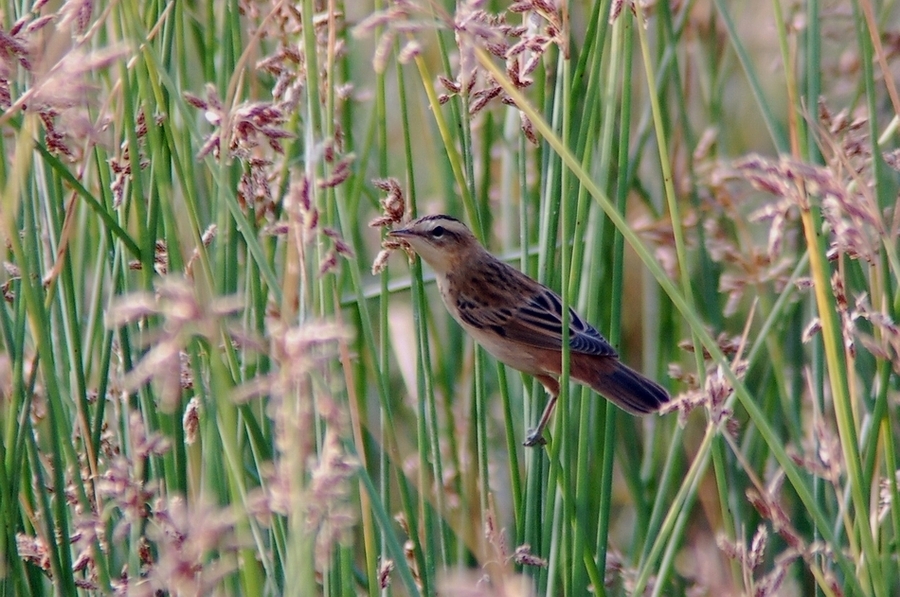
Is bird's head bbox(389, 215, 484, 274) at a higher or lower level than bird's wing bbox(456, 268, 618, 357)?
higher

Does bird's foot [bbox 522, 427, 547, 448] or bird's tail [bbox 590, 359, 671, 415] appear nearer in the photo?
bird's foot [bbox 522, 427, 547, 448]

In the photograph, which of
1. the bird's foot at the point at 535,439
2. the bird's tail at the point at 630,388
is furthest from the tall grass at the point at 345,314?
the bird's tail at the point at 630,388

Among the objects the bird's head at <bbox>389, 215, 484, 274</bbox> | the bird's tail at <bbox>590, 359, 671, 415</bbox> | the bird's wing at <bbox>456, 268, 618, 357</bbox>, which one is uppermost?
the bird's head at <bbox>389, 215, 484, 274</bbox>

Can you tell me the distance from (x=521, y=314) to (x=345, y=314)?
2.27ft

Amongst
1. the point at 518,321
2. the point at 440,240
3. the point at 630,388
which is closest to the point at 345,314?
the point at 440,240

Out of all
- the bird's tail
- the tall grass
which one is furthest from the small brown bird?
the tall grass

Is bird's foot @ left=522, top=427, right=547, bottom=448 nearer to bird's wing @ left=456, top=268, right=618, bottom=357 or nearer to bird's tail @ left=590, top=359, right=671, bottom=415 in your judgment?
bird's tail @ left=590, top=359, right=671, bottom=415

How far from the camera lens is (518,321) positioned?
3.71 metres

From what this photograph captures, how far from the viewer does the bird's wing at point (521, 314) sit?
3564mm

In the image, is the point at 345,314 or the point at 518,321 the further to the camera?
the point at 518,321

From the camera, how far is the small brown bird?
3080 mm

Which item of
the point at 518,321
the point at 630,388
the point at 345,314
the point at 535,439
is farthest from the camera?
the point at 518,321

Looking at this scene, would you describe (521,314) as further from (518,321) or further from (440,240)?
(440,240)

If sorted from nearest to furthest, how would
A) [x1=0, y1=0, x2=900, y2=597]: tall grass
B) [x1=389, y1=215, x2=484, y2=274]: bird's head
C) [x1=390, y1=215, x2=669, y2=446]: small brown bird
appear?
[x1=0, y1=0, x2=900, y2=597]: tall grass < [x1=389, y1=215, x2=484, y2=274]: bird's head < [x1=390, y1=215, x2=669, y2=446]: small brown bird
